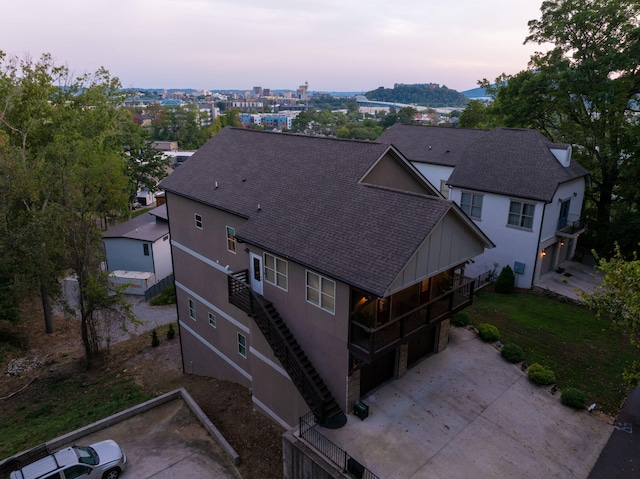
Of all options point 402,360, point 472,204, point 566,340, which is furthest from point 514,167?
point 402,360

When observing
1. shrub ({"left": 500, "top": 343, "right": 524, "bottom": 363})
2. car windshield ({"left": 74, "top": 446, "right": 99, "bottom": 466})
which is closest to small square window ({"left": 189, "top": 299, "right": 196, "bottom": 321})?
car windshield ({"left": 74, "top": 446, "right": 99, "bottom": 466})

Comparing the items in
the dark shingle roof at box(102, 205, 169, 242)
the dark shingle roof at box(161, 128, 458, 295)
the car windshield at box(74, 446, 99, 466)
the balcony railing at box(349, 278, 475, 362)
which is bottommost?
the car windshield at box(74, 446, 99, 466)

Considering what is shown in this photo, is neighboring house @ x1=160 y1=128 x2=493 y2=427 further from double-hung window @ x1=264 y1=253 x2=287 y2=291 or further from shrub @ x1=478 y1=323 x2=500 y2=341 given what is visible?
shrub @ x1=478 y1=323 x2=500 y2=341

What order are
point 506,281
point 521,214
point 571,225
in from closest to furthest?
point 506,281 → point 521,214 → point 571,225

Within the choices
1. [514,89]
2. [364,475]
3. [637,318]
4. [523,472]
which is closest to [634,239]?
[514,89]

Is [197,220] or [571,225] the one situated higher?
[197,220]

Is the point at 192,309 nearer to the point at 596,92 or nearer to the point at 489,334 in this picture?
the point at 489,334
